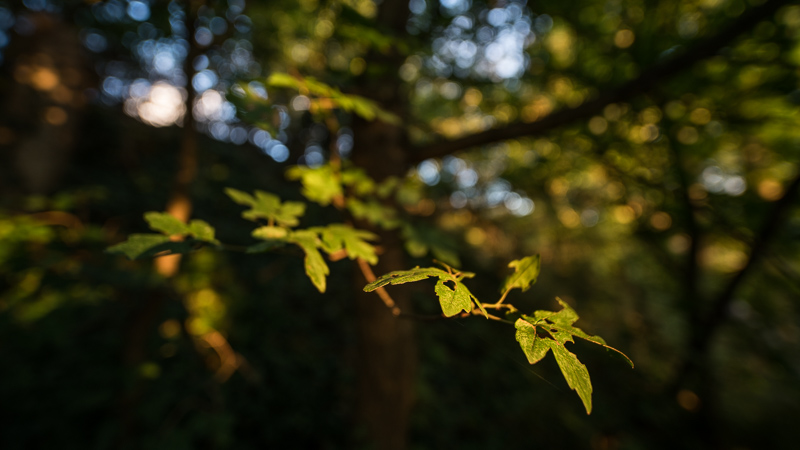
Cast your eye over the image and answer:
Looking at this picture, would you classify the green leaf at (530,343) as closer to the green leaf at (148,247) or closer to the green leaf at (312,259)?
the green leaf at (312,259)

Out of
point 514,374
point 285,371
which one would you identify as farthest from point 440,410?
point 285,371

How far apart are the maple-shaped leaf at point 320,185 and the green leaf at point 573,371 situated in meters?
1.05

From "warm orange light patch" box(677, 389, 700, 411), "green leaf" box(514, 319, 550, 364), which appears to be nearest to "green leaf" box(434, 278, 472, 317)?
"green leaf" box(514, 319, 550, 364)

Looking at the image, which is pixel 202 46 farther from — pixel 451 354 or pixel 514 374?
pixel 514 374

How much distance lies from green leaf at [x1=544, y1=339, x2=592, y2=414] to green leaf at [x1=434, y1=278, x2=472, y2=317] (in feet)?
0.70

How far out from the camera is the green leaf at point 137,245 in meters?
0.95

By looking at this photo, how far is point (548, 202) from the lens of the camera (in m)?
3.95

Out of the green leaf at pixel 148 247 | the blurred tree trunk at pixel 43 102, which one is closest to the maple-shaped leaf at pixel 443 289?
the green leaf at pixel 148 247

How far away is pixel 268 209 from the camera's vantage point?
1194mm

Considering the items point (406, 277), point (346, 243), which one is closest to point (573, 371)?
point (406, 277)

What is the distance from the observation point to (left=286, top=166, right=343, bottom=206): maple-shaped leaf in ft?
4.51

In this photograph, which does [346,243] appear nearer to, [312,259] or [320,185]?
[312,259]

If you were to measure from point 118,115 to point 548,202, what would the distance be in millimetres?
11105

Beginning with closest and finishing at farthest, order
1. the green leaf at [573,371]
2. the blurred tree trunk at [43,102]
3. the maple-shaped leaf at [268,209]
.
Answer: the green leaf at [573,371], the maple-shaped leaf at [268,209], the blurred tree trunk at [43,102]
